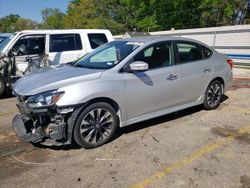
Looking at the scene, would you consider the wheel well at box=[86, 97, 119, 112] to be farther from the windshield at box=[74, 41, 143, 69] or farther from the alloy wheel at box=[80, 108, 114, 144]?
the windshield at box=[74, 41, 143, 69]

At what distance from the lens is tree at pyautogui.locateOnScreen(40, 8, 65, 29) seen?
9456 cm

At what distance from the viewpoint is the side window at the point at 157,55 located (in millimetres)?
5184

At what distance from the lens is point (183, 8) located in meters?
41.6

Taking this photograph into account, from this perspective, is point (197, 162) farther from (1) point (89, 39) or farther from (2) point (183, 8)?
(2) point (183, 8)

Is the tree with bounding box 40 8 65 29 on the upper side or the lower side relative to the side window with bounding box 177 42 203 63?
upper

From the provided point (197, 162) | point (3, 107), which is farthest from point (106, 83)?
point (3, 107)

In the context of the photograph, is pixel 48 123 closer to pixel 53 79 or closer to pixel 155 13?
pixel 53 79

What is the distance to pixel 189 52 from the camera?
6.00 meters

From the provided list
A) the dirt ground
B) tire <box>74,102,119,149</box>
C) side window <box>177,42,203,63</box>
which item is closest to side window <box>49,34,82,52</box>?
the dirt ground

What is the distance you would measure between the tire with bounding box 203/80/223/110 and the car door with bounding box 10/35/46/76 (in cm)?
485

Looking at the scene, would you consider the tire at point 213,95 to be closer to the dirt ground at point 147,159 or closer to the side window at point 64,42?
the dirt ground at point 147,159

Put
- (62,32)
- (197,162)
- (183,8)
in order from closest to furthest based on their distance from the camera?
(197,162) → (62,32) → (183,8)

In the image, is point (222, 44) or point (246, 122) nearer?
point (246, 122)

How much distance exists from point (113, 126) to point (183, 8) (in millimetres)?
39731
